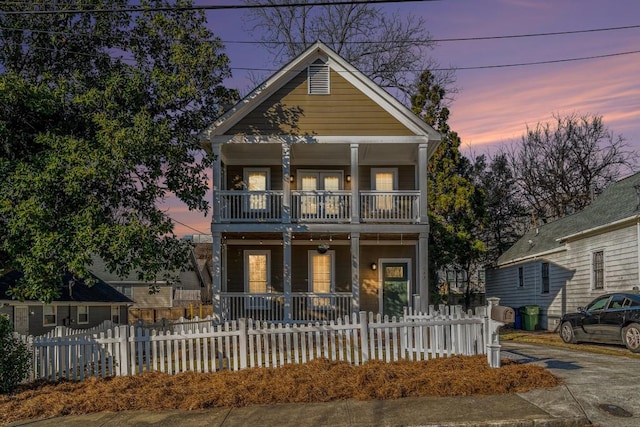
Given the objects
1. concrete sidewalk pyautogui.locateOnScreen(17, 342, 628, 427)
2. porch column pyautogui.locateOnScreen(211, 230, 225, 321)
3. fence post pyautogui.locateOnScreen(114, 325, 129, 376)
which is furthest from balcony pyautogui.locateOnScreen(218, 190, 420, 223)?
concrete sidewalk pyautogui.locateOnScreen(17, 342, 628, 427)

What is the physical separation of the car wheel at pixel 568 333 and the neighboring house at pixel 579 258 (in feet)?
7.52

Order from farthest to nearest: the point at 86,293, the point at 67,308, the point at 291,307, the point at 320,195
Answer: the point at 86,293 → the point at 67,308 → the point at 320,195 → the point at 291,307

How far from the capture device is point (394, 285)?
67.2ft

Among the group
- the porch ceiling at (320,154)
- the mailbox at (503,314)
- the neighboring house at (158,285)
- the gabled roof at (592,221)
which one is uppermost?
the porch ceiling at (320,154)

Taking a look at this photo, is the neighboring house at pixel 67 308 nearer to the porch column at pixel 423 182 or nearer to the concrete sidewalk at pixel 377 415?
the concrete sidewalk at pixel 377 415

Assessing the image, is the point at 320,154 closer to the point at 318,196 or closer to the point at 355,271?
the point at 318,196

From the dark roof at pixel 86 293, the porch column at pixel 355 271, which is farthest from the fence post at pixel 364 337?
the dark roof at pixel 86 293

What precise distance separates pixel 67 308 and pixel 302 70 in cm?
1651

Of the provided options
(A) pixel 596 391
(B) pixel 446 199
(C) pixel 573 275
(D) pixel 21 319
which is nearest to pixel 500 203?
(B) pixel 446 199

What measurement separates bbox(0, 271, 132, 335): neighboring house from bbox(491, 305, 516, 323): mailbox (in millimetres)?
14906

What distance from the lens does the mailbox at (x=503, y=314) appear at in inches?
416

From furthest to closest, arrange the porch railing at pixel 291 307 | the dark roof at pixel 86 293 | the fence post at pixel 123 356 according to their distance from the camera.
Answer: the dark roof at pixel 86 293 < the porch railing at pixel 291 307 < the fence post at pixel 123 356

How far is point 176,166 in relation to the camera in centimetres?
1477

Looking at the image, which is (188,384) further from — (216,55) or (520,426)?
(216,55)
